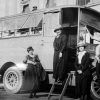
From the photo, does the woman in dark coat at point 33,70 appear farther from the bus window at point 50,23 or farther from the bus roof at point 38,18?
the bus roof at point 38,18

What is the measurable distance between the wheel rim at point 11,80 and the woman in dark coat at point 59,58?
198 cm

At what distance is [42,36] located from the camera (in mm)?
13117

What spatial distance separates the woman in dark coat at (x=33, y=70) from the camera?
12.7 metres

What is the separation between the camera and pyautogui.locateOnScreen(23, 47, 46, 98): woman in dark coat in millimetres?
12719

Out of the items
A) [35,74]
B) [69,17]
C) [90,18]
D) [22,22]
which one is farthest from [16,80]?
[90,18]

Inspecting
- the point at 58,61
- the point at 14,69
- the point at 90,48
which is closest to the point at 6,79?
the point at 14,69

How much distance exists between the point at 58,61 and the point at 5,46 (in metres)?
3.33

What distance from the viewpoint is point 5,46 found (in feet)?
47.8

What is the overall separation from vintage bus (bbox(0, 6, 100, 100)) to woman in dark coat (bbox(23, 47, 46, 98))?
0.62 feet

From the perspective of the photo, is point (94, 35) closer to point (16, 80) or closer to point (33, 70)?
point (33, 70)

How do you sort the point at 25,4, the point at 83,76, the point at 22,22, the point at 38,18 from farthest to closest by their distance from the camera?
the point at 25,4 → the point at 22,22 → the point at 38,18 → the point at 83,76

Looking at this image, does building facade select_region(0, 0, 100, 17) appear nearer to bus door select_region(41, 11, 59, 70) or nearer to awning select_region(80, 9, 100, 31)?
bus door select_region(41, 11, 59, 70)

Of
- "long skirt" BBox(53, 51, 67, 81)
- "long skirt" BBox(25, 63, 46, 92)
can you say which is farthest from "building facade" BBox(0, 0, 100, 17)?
"long skirt" BBox(53, 51, 67, 81)

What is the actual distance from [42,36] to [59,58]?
1.50 meters
